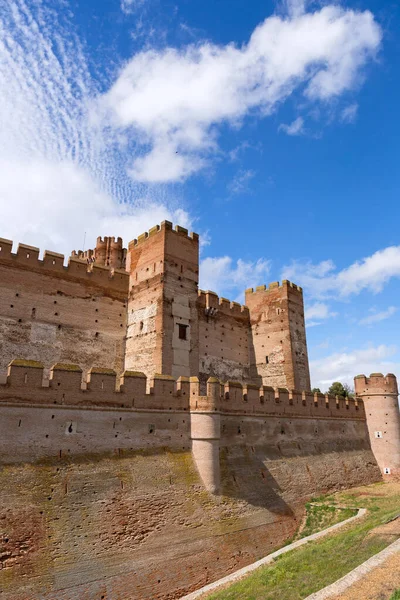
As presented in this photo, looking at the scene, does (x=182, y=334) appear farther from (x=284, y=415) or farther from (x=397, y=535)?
(x=397, y=535)

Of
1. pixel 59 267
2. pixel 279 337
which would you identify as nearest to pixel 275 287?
pixel 279 337

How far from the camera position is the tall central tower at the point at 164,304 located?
21359mm

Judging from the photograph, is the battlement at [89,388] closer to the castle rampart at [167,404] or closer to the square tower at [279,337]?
the castle rampart at [167,404]

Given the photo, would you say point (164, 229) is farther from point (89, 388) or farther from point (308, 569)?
point (308, 569)

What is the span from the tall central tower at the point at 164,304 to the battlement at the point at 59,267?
96cm

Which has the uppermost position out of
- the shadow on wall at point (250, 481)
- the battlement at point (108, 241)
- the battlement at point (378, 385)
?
the battlement at point (108, 241)

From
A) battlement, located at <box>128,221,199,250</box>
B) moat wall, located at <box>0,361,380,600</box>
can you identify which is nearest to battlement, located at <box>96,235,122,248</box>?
battlement, located at <box>128,221,199,250</box>

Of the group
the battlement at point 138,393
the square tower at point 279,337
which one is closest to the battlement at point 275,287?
the square tower at point 279,337

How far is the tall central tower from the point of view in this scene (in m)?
21.4

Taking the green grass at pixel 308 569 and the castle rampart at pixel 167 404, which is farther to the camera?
the castle rampart at pixel 167 404

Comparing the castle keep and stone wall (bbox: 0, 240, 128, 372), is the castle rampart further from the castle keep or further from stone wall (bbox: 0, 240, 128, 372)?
stone wall (bbox: 0, 240, 128, 372)

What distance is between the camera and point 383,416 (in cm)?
2569

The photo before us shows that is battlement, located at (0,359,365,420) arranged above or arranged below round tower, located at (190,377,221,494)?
above

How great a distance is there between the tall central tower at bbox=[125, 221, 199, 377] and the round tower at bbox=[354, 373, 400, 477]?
1191 cm
